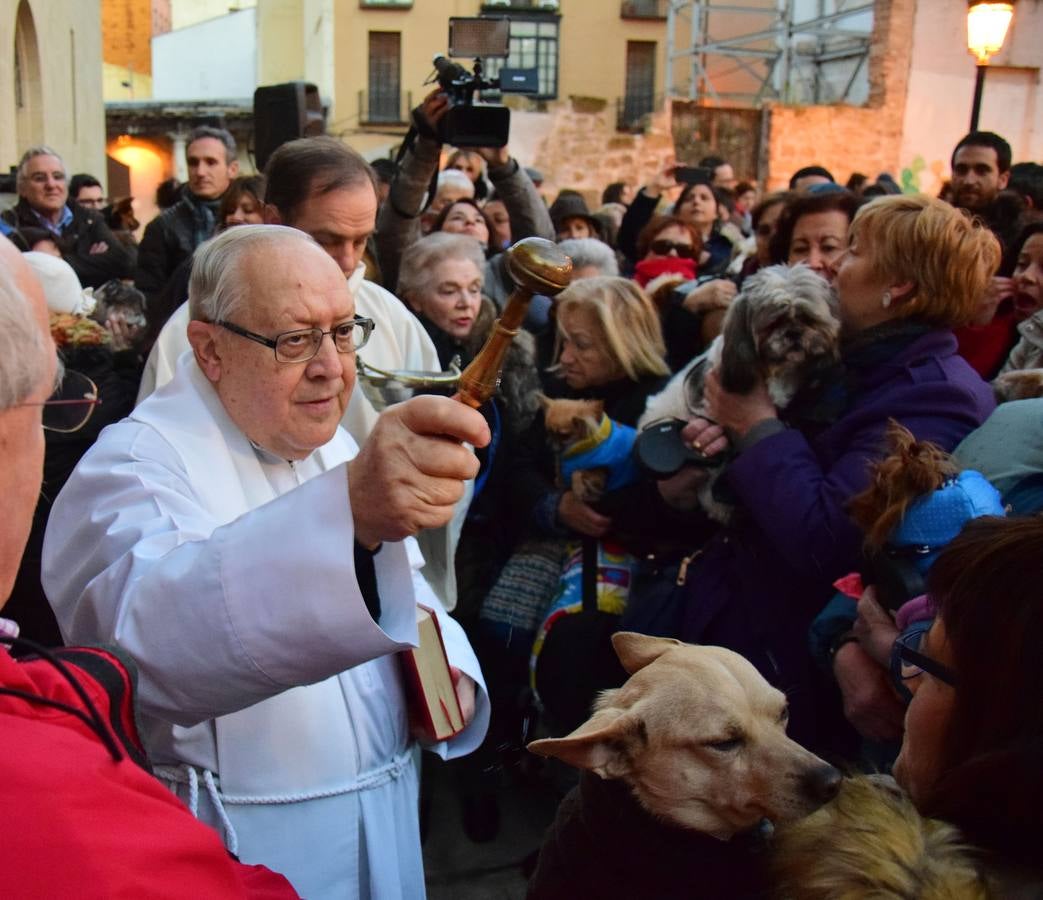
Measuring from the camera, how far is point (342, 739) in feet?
6.62

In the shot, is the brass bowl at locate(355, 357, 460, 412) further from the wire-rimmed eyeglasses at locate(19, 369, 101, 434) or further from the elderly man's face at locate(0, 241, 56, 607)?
the wire-rimmed eyeglasses at locate(19, 369, 101, 434)

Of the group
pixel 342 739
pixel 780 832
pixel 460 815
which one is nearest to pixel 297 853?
pixel 342 739

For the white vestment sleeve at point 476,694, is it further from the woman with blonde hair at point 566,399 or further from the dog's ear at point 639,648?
the woman with blonde hair at point 566,399

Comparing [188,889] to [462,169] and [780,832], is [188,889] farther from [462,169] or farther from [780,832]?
[462,169]

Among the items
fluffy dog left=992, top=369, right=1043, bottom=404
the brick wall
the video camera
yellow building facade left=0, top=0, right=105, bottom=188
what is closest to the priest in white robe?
fluffy dog left=992, top=369, right=1043, bottom=404

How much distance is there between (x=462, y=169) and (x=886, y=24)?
52.8 ft

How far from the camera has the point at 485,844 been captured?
408cm

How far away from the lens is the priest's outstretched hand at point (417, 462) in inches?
57.9

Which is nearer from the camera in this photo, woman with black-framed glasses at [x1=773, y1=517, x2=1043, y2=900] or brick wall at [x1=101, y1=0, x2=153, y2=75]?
woman with black-framed glasses at [x1=773, y1=517, x2=1043, y2=900]

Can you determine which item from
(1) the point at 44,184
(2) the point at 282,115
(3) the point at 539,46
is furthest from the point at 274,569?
(3) the point at 539,46

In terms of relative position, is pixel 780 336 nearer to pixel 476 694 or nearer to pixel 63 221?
pixel 476 694

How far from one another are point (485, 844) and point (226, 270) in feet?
8.95

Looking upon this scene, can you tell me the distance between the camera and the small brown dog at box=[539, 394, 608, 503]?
362cm

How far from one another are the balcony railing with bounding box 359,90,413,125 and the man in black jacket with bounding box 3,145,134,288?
2842 cm
